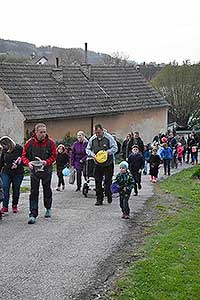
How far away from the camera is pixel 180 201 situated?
Result: 586 inches

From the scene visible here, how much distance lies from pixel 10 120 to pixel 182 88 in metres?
23.1

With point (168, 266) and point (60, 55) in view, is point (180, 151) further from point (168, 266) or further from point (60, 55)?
point (60, 55)

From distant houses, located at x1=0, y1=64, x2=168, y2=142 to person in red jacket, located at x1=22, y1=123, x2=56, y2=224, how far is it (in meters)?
20.9

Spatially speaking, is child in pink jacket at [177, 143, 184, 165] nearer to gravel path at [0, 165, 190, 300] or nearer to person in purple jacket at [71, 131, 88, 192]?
person in purple jacket at [71, 131, 88, 192]

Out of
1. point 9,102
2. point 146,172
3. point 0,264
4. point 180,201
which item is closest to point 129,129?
point 9,102

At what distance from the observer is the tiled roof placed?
33906mm

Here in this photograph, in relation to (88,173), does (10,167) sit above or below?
above

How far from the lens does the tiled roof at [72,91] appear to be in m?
33.9

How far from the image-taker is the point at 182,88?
51.4 meters

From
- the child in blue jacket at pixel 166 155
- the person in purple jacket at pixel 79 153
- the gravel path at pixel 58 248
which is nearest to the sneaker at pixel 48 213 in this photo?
the gravel path at pixel 58 248

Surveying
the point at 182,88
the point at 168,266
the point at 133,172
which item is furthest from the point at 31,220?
the point at 182,88

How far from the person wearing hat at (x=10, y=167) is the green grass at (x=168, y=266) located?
123 inches

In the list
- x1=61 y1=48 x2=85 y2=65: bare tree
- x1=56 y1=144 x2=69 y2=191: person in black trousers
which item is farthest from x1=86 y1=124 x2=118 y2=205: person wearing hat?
x1=61 y1=48 x2=85 y2=65: bare tree

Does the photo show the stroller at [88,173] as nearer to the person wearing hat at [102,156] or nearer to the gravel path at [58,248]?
the gravel path at [58,248]
